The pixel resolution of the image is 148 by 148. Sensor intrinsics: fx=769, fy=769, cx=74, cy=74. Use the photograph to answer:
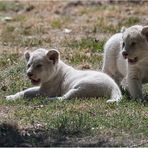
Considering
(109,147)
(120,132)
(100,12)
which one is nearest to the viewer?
(109,147)

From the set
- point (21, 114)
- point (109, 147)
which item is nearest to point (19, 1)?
point (21, 114)

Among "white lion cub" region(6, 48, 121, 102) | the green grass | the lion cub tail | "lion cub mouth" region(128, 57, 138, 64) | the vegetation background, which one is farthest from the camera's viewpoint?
the green grass

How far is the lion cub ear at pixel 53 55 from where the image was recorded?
12.5 meters

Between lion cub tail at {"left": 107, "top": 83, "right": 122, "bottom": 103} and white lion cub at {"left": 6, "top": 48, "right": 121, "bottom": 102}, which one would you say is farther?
white lion cub at {"left": 6, "top": 48, "right": 121, "bottom": 102}

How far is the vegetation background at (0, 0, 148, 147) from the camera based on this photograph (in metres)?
9.43

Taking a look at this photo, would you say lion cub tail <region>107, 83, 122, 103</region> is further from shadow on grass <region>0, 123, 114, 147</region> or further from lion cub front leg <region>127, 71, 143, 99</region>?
shadow on grass <region>0, 123, 114, 147</region>

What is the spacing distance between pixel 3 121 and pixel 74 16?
1103 centimetres

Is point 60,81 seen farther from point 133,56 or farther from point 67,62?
point 67,62

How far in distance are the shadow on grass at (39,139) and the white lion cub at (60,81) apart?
2.30 m

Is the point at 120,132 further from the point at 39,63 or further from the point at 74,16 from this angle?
the point at 74,16

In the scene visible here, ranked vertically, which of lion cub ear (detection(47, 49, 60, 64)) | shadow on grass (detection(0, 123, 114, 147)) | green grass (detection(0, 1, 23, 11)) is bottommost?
green grass (detection(0, 1, 23, 11))

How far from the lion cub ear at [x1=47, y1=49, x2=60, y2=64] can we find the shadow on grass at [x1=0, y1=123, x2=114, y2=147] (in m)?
2.97

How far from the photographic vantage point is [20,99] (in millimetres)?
11898

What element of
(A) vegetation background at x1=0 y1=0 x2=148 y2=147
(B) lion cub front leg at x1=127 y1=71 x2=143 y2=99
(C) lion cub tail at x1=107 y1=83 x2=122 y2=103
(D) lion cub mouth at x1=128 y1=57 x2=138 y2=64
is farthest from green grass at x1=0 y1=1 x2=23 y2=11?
(C) lion cub tail at x1=107 y1=83 x2=122 y2=103
